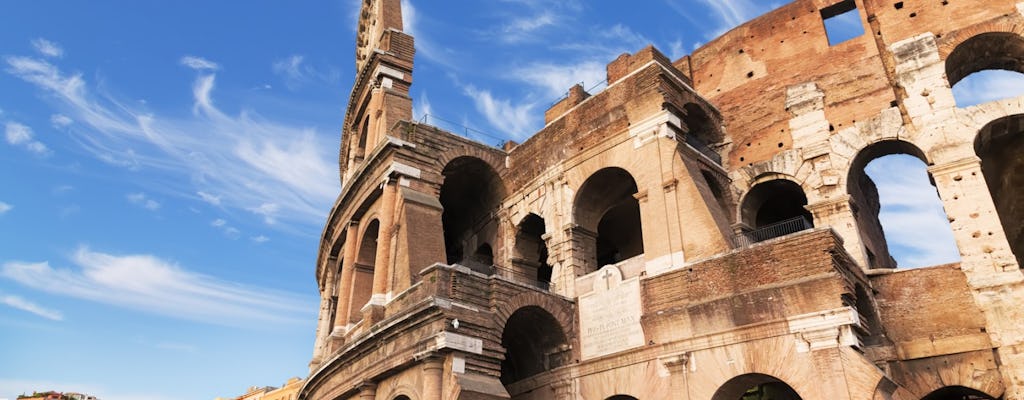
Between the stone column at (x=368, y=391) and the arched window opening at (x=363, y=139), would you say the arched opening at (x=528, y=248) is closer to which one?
the stone column at (x=368, y=391)

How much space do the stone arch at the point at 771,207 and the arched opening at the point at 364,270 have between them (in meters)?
9.15

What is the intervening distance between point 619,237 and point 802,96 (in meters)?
6.08

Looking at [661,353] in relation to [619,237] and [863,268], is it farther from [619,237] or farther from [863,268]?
[619,237]

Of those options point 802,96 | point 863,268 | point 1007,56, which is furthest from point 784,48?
point 863,268

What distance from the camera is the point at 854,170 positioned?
637 inches

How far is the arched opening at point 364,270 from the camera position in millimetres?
19531

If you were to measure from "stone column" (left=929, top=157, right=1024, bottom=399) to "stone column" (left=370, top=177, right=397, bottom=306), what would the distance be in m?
11.6

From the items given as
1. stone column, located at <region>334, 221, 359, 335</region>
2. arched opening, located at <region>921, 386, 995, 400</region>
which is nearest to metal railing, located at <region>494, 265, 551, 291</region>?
stone column, located at <region>334, 221, 359, 335</region>

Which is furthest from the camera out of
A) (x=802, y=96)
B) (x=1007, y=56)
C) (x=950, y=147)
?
(x=802, y=96)

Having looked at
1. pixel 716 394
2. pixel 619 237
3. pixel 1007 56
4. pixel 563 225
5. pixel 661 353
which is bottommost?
pixel 716 394

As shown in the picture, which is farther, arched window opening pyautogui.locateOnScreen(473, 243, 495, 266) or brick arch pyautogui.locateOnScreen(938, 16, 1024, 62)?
arched window opening pyautogui.locateOnScreen(473, 243, 495, 266)

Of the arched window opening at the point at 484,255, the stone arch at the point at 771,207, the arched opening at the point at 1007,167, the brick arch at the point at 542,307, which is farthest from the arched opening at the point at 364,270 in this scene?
the arched opening at the point at 1007,167

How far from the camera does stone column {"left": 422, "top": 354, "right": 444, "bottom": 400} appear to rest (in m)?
13.2

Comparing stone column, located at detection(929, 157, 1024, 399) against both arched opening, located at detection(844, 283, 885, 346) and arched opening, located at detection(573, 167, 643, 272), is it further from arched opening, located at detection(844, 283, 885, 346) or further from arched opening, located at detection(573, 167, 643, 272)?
arched opening, located at detection(573, 167, 643, 272)
